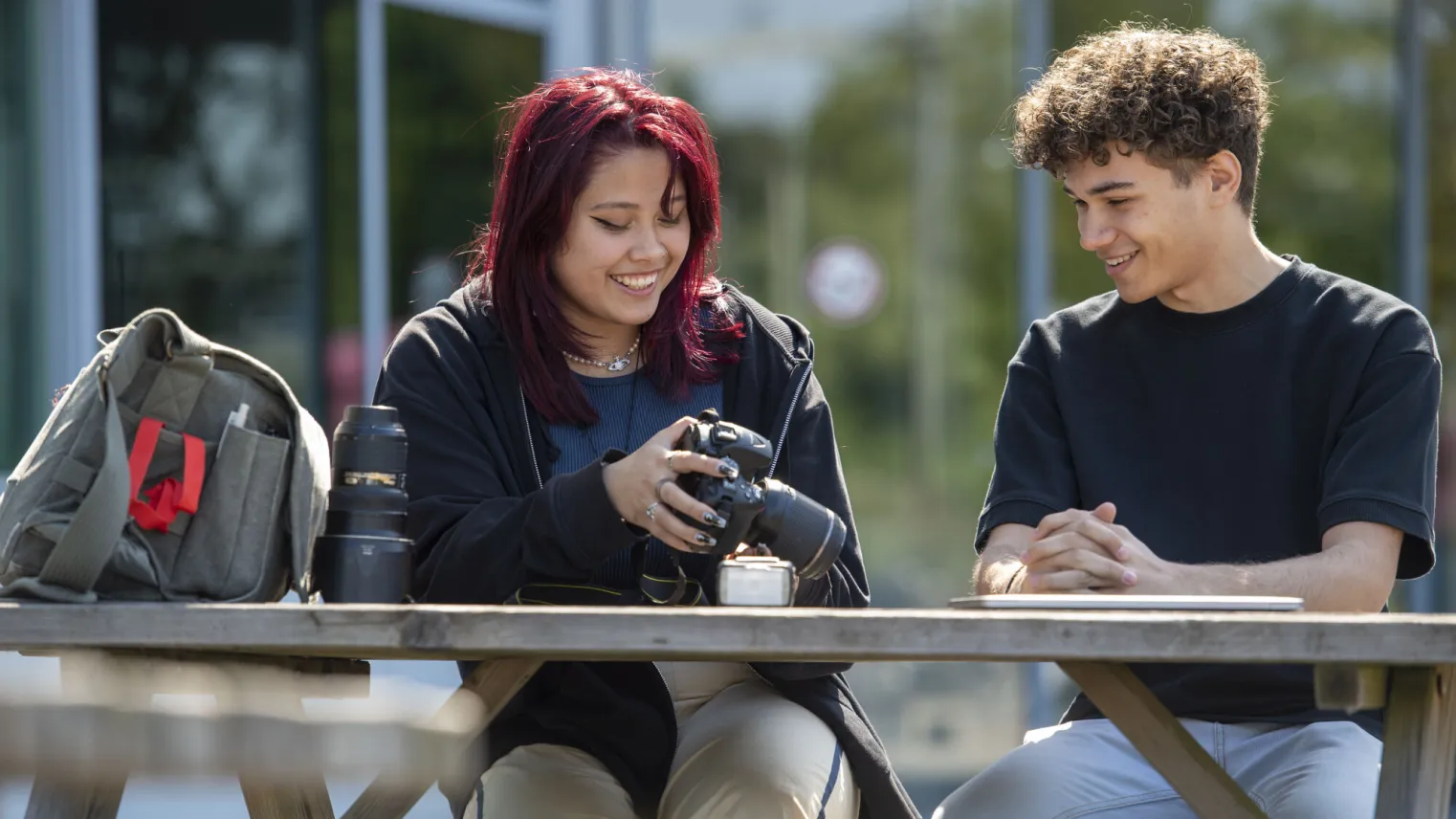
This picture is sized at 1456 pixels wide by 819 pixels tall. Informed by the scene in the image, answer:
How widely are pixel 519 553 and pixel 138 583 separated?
1.52ft

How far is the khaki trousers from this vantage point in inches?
83.1

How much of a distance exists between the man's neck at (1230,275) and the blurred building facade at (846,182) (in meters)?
→ 2.63

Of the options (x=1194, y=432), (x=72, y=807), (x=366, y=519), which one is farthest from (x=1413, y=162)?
(x=72, y=807)

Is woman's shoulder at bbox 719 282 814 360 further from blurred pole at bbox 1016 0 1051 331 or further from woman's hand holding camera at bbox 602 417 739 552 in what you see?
blurred pole at bbox 1016 0 1051 331

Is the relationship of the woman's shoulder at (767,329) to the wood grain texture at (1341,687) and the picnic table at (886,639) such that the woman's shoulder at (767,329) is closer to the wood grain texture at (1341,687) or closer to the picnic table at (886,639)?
the picnic table at (886,639)

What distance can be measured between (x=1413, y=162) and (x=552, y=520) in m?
5.01

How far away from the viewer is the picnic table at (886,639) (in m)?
1.59

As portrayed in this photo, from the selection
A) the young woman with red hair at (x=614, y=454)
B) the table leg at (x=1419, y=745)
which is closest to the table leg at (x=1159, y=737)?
the table leg at (x=1419, y=745)

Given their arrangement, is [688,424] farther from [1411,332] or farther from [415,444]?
[1411,332]

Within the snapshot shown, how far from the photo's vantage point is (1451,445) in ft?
20.2

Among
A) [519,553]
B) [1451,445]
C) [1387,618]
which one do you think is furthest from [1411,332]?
[1451,445]

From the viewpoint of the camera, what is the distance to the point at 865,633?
1.61 m

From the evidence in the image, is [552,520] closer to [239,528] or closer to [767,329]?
[239,528]

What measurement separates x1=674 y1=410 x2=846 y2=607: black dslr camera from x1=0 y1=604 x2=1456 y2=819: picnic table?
295 millimetres
